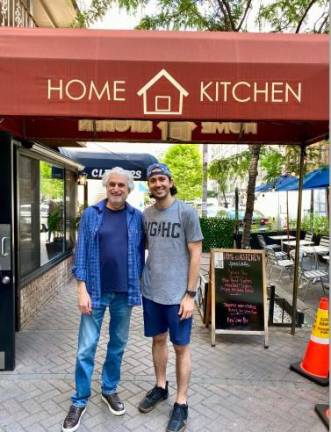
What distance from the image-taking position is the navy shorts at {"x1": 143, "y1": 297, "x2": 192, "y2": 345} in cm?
291

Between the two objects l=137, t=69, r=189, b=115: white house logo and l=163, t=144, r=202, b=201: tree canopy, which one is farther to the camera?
l=163, t=144, r=202, b=201: tree canopy

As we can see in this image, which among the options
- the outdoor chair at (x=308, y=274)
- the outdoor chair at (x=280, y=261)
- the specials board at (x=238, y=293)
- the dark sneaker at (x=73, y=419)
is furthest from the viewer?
the outdoor chair at (x=280, y=261)

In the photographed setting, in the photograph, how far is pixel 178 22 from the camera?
21.4 ft

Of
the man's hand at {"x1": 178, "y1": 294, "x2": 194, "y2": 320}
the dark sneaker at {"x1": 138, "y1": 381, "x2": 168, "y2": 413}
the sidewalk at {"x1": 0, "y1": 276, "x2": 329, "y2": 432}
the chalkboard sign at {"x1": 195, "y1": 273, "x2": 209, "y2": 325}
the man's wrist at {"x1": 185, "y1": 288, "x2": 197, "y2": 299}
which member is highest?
the man's wrist at {"x1": 185, "y1": 288, "x2": 197, "y2": 299}

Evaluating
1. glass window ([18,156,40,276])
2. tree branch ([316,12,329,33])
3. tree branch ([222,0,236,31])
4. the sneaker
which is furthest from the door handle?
tree branch ([316,12,329,33])

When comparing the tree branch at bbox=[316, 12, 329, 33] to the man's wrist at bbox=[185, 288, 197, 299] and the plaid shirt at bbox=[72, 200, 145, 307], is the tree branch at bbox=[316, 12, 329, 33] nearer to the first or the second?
the plaid shirt at bbox=[72, 200, 145, 307]

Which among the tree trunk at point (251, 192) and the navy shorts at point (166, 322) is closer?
the navy shorts at point (166, 322)

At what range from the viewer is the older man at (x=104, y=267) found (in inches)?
114

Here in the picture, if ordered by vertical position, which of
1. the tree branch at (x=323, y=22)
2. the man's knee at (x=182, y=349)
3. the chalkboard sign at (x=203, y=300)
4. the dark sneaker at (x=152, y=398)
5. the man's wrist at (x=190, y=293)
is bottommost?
the dark sneaker at (x=152, y=398)

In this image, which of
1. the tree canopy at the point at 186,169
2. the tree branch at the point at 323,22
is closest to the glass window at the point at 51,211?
the tree branch at the point at 323,22

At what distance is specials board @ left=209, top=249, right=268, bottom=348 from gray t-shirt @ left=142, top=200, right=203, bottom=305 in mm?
1748

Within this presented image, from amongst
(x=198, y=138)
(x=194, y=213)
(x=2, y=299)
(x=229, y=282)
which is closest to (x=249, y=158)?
(x=198, y=138)

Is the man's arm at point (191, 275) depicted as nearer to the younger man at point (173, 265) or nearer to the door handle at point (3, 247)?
the younger man at point (173, 265)

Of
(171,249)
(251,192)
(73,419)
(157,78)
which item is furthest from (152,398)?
(251,192)
